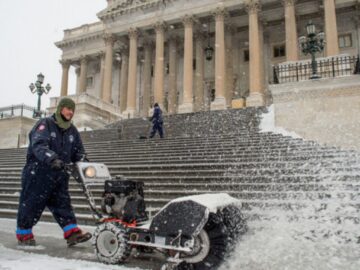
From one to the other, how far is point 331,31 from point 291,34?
261cm

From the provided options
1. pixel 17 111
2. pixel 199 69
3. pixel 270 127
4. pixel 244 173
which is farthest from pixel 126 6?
pixel 244 173

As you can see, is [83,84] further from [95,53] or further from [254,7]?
[254,7]

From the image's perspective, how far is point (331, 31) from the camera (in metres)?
23.2

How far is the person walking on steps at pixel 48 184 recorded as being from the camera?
4.63m

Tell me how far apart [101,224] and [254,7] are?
2479cm

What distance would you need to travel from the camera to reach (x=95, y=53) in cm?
3647

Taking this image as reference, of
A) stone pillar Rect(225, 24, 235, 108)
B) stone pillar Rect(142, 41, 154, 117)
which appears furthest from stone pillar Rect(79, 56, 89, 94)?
stone pillar Rect(225, 24, 235, 108)

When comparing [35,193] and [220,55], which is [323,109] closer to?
[35,193]

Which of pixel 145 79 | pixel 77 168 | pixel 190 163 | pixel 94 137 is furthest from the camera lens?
pixel 145 79

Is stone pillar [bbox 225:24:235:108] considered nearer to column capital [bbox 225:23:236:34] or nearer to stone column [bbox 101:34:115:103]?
column capital [bbox 225:23:236:34]

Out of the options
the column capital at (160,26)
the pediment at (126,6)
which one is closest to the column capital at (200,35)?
the column capital at (160,26)

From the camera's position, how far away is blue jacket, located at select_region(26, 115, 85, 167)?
434 cm

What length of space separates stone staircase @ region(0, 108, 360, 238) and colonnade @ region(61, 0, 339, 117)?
13.3 metres

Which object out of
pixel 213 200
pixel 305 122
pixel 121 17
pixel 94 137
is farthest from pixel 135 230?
pixel 121 17
